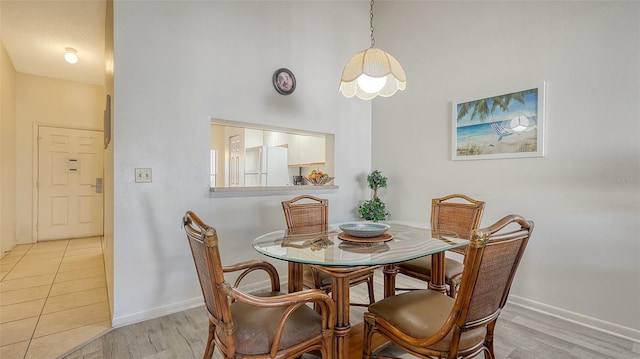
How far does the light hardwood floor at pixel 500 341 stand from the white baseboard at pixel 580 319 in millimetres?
53

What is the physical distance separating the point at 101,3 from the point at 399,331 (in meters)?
3.93

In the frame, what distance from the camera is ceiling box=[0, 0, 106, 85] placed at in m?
3.09

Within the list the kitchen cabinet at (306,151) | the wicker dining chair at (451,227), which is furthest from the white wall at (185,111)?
Answer: the wicker dining chair at (451,227)

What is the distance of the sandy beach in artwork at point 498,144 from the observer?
258 cm

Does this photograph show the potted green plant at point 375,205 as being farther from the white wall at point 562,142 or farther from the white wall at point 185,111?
→ the white wall at point 185,111

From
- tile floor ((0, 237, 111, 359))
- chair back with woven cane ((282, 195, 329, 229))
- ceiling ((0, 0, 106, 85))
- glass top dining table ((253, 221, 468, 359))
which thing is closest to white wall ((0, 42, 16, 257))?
ceiling ((0, 0, 106, 85))

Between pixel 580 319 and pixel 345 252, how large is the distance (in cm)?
215

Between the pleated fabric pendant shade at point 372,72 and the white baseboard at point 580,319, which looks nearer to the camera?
the pleated fabric pendant shade at point 372,72

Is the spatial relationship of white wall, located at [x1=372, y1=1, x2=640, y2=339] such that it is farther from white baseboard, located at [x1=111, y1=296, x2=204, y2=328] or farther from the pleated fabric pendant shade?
white baseboard, located at [x1=111, y1=296, x2=204, y2=328]

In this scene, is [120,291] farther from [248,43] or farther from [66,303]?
[248,43]

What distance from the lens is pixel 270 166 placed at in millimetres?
5172

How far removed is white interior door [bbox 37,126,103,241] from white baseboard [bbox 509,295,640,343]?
6589 millimetres

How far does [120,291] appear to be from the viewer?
2250mm

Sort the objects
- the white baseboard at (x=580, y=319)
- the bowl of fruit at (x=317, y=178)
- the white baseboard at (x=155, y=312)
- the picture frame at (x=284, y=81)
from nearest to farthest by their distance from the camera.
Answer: the white baseboard at (x=580, y=319), the white baseboard at (x=155, y=312), the picture frame at (x=284, y=81), the bowl of fruit at (x=317, y=178)
